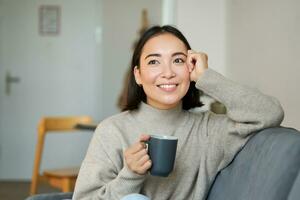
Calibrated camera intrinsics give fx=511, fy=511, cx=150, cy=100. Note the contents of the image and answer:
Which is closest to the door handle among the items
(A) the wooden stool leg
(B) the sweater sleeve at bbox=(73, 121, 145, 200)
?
(A) the wooden stool leg

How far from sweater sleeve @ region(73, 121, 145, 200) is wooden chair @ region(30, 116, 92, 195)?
184cm

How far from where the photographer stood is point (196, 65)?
1.43 metres

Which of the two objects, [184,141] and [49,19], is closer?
[184,141]

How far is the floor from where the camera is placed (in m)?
4.51

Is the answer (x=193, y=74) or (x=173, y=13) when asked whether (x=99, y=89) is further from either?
(x=193, y=74)

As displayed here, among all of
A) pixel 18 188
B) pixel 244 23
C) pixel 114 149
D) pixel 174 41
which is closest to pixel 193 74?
pixel 174 41

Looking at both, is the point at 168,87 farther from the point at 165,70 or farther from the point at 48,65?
the point at 48,65

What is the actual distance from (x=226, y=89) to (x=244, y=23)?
4.15 ft

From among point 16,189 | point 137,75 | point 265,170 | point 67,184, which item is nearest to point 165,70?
point 137,75

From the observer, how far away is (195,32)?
8.63 ft

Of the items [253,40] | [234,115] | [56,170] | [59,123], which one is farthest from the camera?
[59,123]

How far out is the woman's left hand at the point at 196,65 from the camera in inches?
55.7

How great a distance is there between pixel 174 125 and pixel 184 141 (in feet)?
0.19

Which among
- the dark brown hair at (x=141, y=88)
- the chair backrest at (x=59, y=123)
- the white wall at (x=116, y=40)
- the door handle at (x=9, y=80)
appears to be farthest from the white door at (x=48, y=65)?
the dark brown hair at (x=141, y=88)
